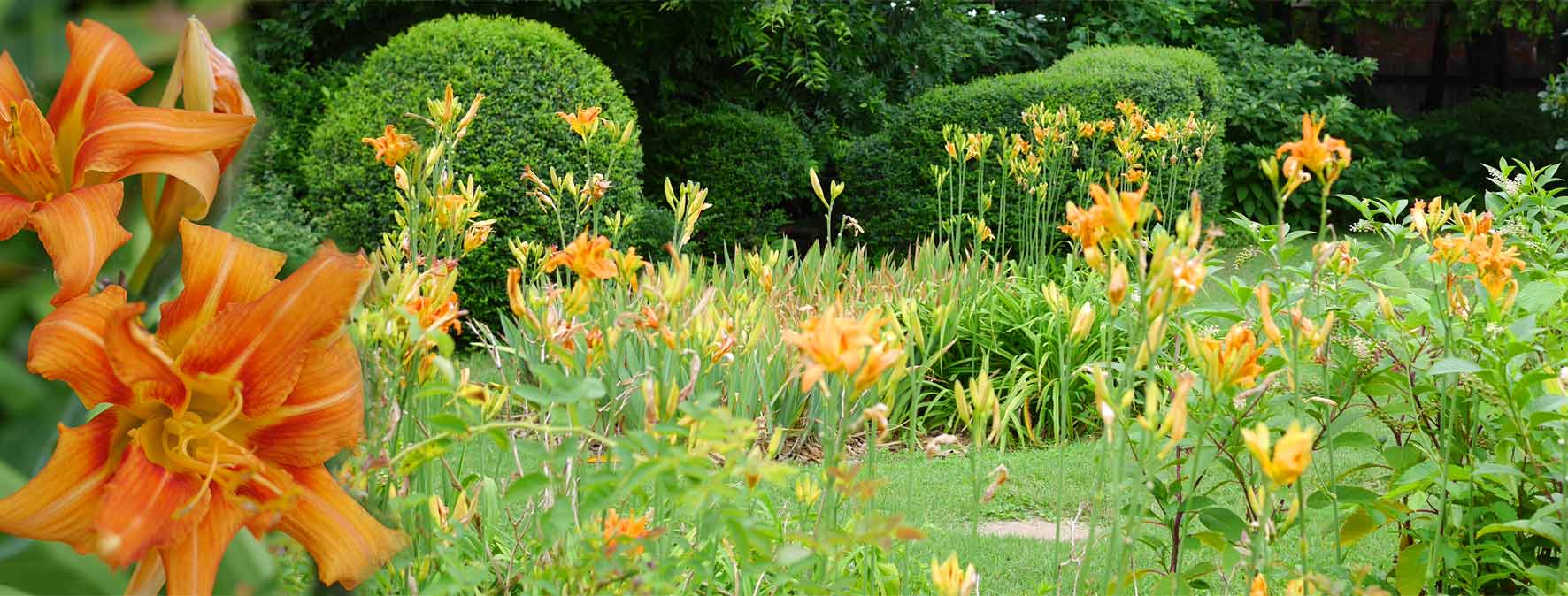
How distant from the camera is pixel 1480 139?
11.7 meters

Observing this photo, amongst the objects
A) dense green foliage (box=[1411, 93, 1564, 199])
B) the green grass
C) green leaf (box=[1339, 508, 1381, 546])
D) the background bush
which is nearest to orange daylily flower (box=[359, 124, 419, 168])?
the green grass

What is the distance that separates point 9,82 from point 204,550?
6.4 inches

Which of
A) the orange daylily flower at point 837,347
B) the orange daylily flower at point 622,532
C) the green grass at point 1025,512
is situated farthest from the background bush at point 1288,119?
the orange daylily flower at point 837,347

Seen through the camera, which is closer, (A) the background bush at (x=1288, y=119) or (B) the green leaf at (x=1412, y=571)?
(B) the green leaf at (x=1412, y=571)

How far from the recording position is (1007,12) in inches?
446

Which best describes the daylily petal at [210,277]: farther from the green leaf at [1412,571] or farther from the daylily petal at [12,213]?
the green leaf at [1412,571]

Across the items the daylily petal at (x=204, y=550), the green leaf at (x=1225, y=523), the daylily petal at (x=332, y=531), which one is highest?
the daylily petal at (x=204, y=550)

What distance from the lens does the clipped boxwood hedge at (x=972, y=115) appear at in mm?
8547

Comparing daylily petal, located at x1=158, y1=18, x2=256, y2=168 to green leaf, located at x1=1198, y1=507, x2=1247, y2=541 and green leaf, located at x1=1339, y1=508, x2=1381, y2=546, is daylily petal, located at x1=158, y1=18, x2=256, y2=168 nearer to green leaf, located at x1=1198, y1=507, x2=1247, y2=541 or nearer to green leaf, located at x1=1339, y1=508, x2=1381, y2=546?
green leaf, located at x1=1198, y1=507, x2=1247, y2=541

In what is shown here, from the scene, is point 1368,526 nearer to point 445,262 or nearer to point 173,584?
point 445,262

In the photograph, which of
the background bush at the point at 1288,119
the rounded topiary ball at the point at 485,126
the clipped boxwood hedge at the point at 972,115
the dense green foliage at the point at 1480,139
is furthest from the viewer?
the dense green foliage at the point at 1480,139

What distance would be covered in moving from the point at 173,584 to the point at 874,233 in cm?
866

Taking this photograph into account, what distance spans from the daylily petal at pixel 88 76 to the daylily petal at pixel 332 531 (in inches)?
5.2

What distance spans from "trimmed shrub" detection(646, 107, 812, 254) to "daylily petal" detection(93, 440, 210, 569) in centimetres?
785
